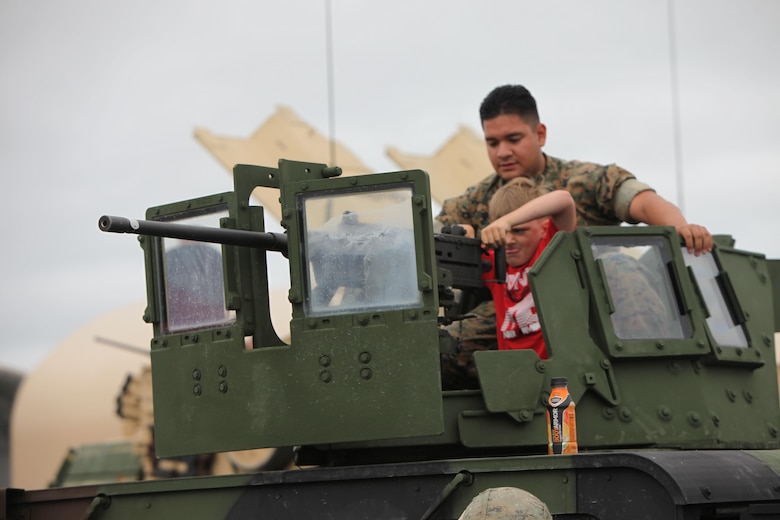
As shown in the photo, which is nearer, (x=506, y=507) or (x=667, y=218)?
(x=506, y=507)

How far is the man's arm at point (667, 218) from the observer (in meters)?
→ 7.27

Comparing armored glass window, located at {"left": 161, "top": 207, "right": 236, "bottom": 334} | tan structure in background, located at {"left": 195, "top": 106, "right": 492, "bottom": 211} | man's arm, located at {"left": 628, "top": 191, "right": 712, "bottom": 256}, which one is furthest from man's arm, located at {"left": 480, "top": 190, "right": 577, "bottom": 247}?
tan structure in background, located at {"left": 195, "top": 106, "right": 492, "bottom": 211}

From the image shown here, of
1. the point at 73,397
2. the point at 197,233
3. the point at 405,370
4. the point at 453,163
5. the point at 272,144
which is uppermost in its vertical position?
the point at 272,144

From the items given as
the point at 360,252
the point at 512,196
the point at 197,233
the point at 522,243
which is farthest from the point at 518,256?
the point at 197,233

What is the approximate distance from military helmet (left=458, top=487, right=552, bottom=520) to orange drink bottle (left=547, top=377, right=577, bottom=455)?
1.23 meters

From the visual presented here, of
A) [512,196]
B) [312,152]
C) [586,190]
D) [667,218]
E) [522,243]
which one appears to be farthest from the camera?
[312,152]

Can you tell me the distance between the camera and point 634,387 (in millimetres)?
6852

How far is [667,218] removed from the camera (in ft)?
24.9

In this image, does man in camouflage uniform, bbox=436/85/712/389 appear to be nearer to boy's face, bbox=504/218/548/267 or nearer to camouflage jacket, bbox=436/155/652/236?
camouflage jacket, bbox=436/155/652/236

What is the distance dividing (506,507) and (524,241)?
8.46ft

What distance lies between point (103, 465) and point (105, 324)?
577 centimetres

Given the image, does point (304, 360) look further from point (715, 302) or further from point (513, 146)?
point (715, 302)

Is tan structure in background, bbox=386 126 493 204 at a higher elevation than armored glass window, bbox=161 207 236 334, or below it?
higher

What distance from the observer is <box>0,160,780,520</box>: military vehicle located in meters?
6.04
